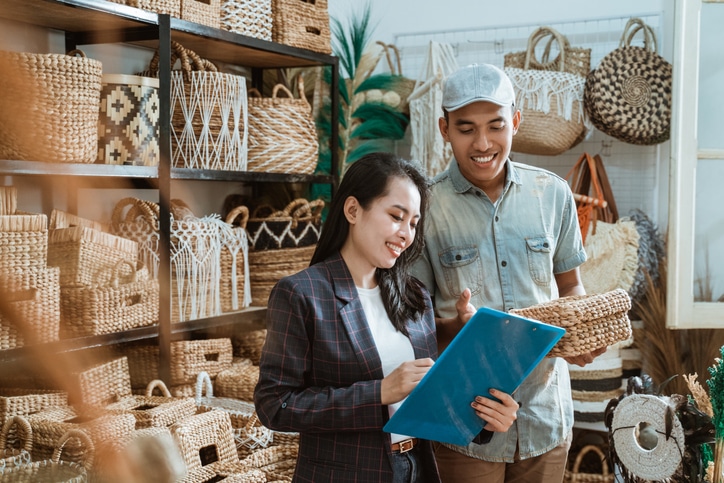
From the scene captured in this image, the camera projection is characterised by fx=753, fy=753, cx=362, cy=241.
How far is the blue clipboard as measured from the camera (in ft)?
3.38

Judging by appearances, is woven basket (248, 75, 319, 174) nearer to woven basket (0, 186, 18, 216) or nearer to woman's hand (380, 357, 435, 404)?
woven basket (0, 186, 18, 216)

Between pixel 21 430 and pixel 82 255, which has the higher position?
pixel 82 255

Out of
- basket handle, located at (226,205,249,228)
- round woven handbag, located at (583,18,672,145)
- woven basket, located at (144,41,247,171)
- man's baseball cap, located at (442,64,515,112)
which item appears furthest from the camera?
round woven handbag, located at (583,18,672,145)

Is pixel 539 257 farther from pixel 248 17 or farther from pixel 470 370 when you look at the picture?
pixel 248 17

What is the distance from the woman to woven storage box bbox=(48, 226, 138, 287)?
3.14ft

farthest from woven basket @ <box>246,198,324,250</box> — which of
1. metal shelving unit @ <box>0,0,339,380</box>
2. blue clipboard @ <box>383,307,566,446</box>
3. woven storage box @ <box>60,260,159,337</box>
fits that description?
blue clipboard @ <box>383,307,566,446</box>

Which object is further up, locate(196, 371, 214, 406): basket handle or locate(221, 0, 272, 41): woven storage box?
locate(221, 0, 272, 41): woven storage box

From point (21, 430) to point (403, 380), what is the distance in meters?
1.12

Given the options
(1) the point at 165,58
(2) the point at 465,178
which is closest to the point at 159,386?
(1) the point at 165,58

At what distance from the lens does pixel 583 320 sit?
1.31 meters

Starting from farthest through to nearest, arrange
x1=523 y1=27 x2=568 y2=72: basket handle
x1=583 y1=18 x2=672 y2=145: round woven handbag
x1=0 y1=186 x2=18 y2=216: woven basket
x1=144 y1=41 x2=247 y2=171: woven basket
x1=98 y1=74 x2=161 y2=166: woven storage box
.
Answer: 1. x1=523 y1=27 x2=568 y2=72: basket handle
2. x1=583 y1=18 x2=672 y2=145: round woven handbag
3. x1=144 y1=41 x2=247 y2=171: woven basket
4. x1=98 y1=74 x2=161 y2=166: woven storage box
5. x1=0 y1=186 x2=18 y2=216: woven basket

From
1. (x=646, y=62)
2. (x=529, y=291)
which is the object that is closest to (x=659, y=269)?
(x=646, y=62)

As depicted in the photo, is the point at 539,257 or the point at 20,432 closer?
the point at 539,257

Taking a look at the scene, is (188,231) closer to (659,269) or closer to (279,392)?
(279,392)
